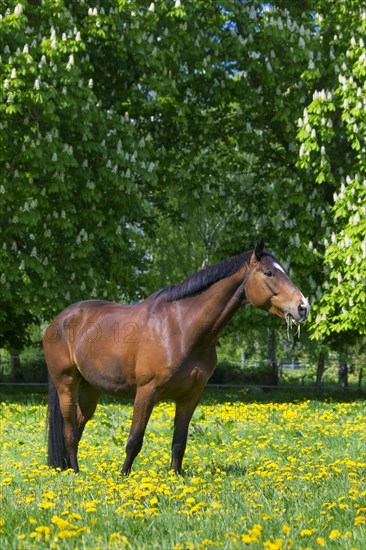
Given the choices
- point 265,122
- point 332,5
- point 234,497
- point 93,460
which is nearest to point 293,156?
point 265,122

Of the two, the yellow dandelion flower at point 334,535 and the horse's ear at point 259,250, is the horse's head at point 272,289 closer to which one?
the horse's ear at point 259,250

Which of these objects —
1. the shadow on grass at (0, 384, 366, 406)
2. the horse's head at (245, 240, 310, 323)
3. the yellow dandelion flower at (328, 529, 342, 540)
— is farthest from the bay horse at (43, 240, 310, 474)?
the shadow on grass at (0, 384, 366, 406)

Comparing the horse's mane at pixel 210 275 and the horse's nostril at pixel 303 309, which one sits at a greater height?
the horse's mane at pixel 210 275

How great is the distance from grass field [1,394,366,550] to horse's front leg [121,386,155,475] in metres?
0.22

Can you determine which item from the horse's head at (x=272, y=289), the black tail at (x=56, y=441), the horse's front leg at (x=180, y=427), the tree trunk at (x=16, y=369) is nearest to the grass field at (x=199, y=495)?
the horse's front leg at (x=180, y=427)

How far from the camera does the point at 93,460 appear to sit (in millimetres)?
10336

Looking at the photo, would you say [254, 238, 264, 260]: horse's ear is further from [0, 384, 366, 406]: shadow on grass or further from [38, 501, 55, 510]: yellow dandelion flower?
[0, 384, 366, 406]: shadow on grass

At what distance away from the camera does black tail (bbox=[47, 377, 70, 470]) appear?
9375 mm

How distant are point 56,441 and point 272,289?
11.7ft

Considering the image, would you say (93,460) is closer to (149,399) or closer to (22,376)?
(149,399)

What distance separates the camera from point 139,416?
318 inches

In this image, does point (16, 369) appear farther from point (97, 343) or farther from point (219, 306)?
point (219, 306)

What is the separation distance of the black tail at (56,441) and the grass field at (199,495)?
33cm

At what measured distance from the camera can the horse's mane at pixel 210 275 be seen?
805 cm
